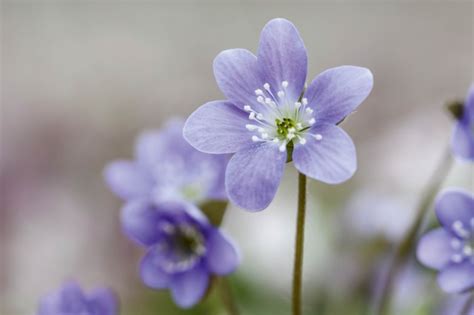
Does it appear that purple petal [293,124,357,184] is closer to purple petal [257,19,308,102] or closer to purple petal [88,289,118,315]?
purple petal [257,19,308,102]

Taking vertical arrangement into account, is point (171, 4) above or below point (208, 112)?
below

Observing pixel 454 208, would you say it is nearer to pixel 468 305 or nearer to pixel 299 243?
pixel 468 305

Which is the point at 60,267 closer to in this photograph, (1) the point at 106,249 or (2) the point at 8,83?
(1) the point at 106,249

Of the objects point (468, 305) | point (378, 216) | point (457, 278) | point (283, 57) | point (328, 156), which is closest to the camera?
point (328, 156)

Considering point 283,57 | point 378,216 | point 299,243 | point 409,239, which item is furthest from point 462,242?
point 378,216

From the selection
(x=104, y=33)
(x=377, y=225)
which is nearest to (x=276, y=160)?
(x=377, y=225)

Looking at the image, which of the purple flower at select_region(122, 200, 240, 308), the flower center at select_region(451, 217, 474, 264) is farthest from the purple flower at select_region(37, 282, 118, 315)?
the flower center at select_region(451, 217, 474, 264)
